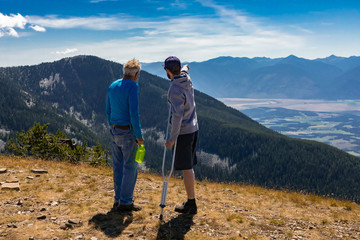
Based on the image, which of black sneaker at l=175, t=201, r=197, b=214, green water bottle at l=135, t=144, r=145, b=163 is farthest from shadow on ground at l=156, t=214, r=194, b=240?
green water bottle at l=135, t=144, r=145, b=163

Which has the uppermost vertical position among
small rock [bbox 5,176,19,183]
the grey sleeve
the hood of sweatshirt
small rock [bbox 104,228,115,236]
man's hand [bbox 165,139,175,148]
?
the hood of sweatshirt

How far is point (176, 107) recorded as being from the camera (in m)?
6.38

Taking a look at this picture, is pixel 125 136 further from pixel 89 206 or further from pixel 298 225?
pixel 298 225

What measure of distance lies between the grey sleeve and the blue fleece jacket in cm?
91

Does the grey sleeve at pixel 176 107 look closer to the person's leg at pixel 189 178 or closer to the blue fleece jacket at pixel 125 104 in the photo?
the blue fleece jacket at pixel 125 104

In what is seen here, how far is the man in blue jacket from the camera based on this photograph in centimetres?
672

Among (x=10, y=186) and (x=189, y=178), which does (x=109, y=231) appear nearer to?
(x=189, y=178)

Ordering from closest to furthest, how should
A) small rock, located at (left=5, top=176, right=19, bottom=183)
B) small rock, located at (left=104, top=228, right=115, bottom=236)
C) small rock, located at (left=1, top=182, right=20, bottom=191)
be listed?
small rock, located at (left=104, top=228, right=115, bottom=236), small rock, located at (left=1, top=182, right=20, bottom=191), small rock, located at (left=5, top=176, right=19, bottom=183)

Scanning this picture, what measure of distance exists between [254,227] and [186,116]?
3.50 meters

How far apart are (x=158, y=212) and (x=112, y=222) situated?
53.8 inches

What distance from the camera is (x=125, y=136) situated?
698 cm

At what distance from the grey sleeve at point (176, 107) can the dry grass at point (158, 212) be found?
7.96 ft

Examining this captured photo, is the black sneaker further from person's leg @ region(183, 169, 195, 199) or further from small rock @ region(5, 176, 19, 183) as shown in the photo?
small rock @ region(5, 176, 19, 183)

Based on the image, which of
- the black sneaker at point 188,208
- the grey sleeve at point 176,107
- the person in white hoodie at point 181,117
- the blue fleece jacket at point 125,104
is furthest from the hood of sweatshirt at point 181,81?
the black sneaker at point 188,208
